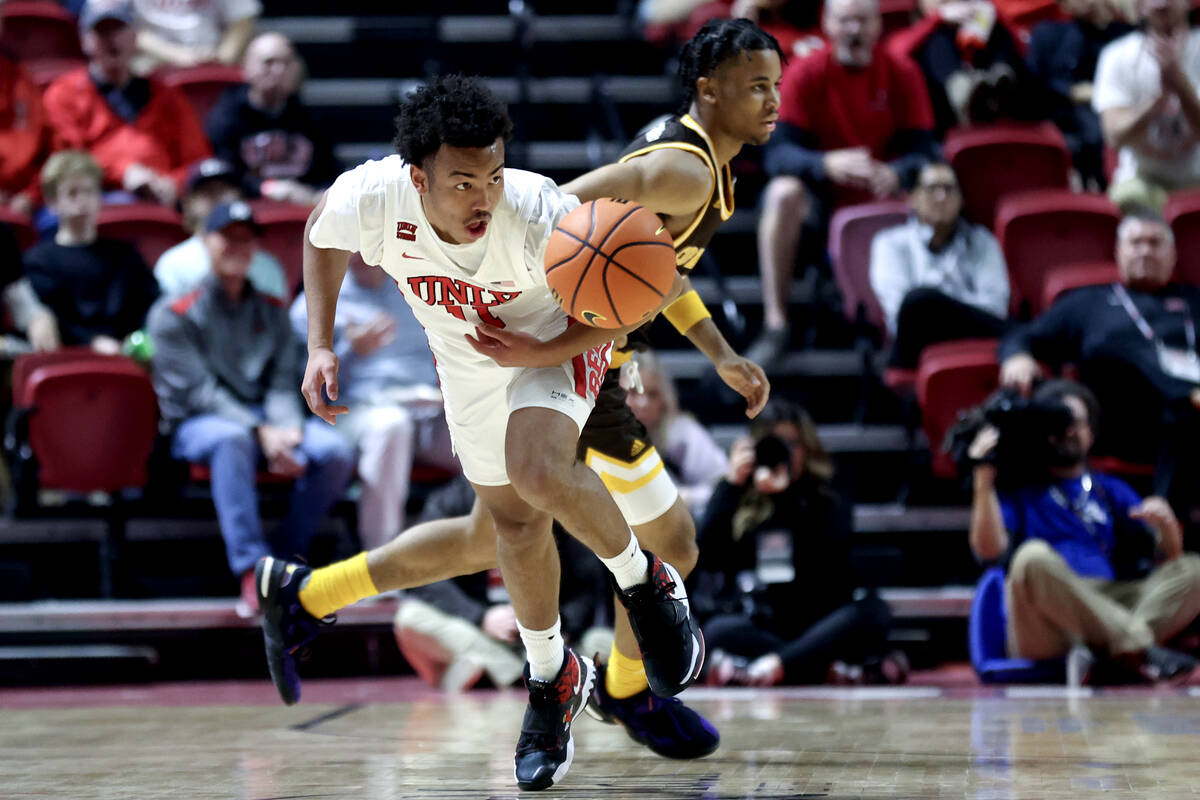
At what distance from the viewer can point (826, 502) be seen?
568 centimetres

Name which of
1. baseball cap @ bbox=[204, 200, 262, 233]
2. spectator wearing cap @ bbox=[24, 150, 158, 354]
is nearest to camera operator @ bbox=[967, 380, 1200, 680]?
baseball cap @ bbox=[204, 200, 262, 233]

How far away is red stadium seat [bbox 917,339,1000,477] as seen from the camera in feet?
20.6

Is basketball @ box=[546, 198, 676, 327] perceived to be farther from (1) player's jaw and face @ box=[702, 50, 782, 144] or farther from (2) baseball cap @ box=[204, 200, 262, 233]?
(2) baseball cap @ box=[204, 200, 262, 233]

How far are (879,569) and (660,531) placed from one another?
2.59 metres

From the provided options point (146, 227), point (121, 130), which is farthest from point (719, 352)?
point (121, 130)

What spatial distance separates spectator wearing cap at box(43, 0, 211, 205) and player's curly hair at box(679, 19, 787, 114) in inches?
171

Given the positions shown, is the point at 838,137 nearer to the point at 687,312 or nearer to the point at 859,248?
the point at 859,248

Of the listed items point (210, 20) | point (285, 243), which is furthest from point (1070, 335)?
point (210, 20)

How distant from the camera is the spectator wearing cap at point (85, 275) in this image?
6.66 meters

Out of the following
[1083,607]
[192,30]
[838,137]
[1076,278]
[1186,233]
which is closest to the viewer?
[1083,607]

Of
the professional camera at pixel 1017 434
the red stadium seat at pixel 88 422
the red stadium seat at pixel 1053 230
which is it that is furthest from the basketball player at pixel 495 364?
the red stadium seat at pixel 1053 230

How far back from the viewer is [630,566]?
11.0 feet

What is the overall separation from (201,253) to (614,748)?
3.68m

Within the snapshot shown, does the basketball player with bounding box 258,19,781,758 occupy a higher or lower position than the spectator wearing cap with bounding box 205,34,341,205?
lower
